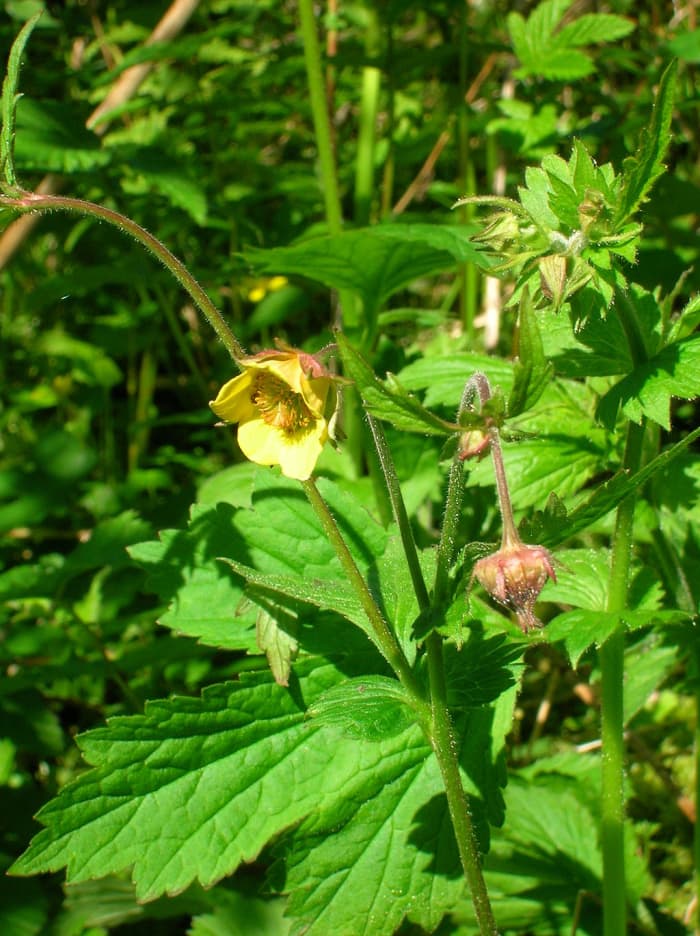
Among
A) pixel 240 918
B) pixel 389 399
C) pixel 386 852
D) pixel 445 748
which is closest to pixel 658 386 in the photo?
pixel 389 399

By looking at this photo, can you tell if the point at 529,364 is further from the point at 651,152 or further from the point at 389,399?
the point at 651,152

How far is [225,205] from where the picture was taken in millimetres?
3576

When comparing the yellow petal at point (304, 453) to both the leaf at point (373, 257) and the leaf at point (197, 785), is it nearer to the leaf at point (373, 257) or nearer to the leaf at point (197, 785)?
the leaf at point (197, 785)

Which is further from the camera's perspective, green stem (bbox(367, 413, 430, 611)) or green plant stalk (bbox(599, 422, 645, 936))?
green plant stalk (bbox(599, 422, 645, 936))

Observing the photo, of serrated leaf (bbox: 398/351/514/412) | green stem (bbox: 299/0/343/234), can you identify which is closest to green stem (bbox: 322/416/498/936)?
serrated leaf (bbox: 398/351/514/412)

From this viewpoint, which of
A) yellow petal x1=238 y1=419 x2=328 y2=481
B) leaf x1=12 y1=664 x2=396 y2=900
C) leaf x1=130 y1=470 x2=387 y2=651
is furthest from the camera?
leaf x1=130 y1=470 x2=387 y2=651

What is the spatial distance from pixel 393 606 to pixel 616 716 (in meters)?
0.49

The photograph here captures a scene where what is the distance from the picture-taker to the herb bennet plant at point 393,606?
4.83 feet

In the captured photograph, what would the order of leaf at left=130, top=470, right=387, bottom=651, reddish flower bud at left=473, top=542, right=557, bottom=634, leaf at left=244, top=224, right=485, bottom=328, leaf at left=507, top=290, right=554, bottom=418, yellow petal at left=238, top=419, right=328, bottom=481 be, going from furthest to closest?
leaf at left=244, top=224, right=485, bottom=328 < leaf at left=130, top=470, right=387, bottom=651 < yellow petal at left=238, top=419, right=328, bottom=481 < reddish flower bud at left=473, top=542, right=557, bottom=634 < leaf at left=507, top=290, right=554, bottom=418

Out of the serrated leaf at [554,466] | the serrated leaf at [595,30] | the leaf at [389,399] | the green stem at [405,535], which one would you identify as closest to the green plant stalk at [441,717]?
the green stem at [405,535]

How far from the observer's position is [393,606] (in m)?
1.71

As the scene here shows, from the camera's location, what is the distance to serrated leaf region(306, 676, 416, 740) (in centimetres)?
148

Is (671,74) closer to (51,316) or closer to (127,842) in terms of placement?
(127,842)

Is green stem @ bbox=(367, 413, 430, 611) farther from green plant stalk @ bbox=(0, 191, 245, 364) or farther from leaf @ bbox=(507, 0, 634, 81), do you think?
leaf @ bbox=(507, 0, 634, 81)
